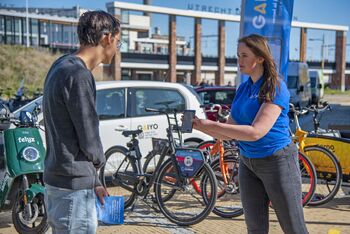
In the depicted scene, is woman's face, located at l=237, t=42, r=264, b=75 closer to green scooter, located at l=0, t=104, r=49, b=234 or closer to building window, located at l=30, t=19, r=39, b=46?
green scooter, located at l=0, t=104, r=49, b=234

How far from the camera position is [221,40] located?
58656mm

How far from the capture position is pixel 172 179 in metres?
5.39

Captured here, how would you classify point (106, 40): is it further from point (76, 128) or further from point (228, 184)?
point (228, 184)

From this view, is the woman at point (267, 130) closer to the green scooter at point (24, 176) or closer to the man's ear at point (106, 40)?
the man's ear at point (106, 40)

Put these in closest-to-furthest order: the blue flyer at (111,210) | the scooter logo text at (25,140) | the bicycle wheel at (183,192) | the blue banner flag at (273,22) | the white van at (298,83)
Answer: the blue flyer at (111,210) → the scooter logo text at (25,140) → the bicycle wheel at (183,192) → the blue banner flag at (273,22) → the white van at (298,83)

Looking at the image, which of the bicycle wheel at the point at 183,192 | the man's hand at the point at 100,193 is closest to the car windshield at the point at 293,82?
the bicycle wheel at the point at 183,192

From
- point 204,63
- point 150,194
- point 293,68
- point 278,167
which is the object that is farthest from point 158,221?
point 204,63

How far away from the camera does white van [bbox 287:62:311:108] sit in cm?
2580

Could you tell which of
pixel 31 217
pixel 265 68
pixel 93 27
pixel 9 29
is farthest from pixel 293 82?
pixel 9 29

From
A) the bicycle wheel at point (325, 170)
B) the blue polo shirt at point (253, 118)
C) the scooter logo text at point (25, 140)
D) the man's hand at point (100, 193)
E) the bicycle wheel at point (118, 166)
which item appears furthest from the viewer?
the bicycle wheel at point (325, 170)

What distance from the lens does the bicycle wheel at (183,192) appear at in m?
5.22

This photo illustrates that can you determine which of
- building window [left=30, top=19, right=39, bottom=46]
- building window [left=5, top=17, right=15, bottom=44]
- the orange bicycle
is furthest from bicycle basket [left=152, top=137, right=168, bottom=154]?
building window [left=30, top=19, right=39, bottom=46]

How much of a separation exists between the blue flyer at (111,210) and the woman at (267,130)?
690mm

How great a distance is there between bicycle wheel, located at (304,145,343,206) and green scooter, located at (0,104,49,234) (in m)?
3.31
